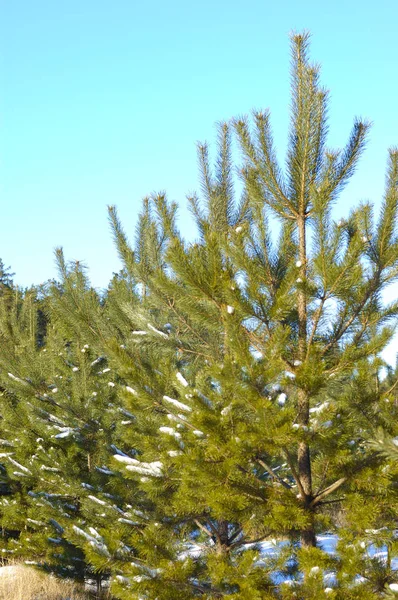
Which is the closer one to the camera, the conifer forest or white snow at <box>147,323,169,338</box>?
the conifer forest

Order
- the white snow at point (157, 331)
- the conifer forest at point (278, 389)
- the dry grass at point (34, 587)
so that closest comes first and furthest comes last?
1. the conifer forest at point (278, 389)
2. the white snow at point (157, 331)
3. the dry grass at point (34, 587)

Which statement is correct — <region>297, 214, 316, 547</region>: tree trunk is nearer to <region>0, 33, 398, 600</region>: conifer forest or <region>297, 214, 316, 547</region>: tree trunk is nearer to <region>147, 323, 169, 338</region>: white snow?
<region>0, 33, 398, 600</region>: conifer forest

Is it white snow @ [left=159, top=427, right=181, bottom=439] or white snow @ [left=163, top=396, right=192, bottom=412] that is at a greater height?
white snow @ [left=163, top=396, right=192, bottom=412]

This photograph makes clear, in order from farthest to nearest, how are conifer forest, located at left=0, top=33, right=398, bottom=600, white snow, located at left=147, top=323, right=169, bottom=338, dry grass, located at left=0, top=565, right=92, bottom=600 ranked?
dry grass, located at left=0, top=565, right=92, bottom=600, white snow, located at left=147, top=323, right=169, bottom=338, conifer forest, located at left=0, top=33, right=398, bottom=600

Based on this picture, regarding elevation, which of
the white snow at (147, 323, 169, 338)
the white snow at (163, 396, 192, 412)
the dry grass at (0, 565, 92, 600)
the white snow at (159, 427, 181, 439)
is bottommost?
the dry grass at (0, 565, 92, 600)

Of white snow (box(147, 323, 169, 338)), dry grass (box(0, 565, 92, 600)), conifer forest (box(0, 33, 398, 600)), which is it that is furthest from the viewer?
dry grass (box(0, 565, 92, 600))

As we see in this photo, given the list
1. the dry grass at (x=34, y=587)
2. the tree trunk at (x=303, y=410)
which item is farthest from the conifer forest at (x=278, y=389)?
the dry grass at (x=34, y=587)

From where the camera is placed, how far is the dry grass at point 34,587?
7652mm

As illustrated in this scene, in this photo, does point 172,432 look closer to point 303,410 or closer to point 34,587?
point 303,410

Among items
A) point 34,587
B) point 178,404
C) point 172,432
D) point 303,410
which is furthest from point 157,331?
point 34,587

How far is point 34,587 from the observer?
8.12 m

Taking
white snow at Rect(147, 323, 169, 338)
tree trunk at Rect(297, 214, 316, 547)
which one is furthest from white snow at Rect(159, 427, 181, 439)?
white snow at Rect(147, 323, 169, 338)

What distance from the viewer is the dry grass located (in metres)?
7.65

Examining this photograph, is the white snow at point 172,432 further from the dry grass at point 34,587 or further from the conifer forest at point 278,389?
the dry grass at point 34,587
